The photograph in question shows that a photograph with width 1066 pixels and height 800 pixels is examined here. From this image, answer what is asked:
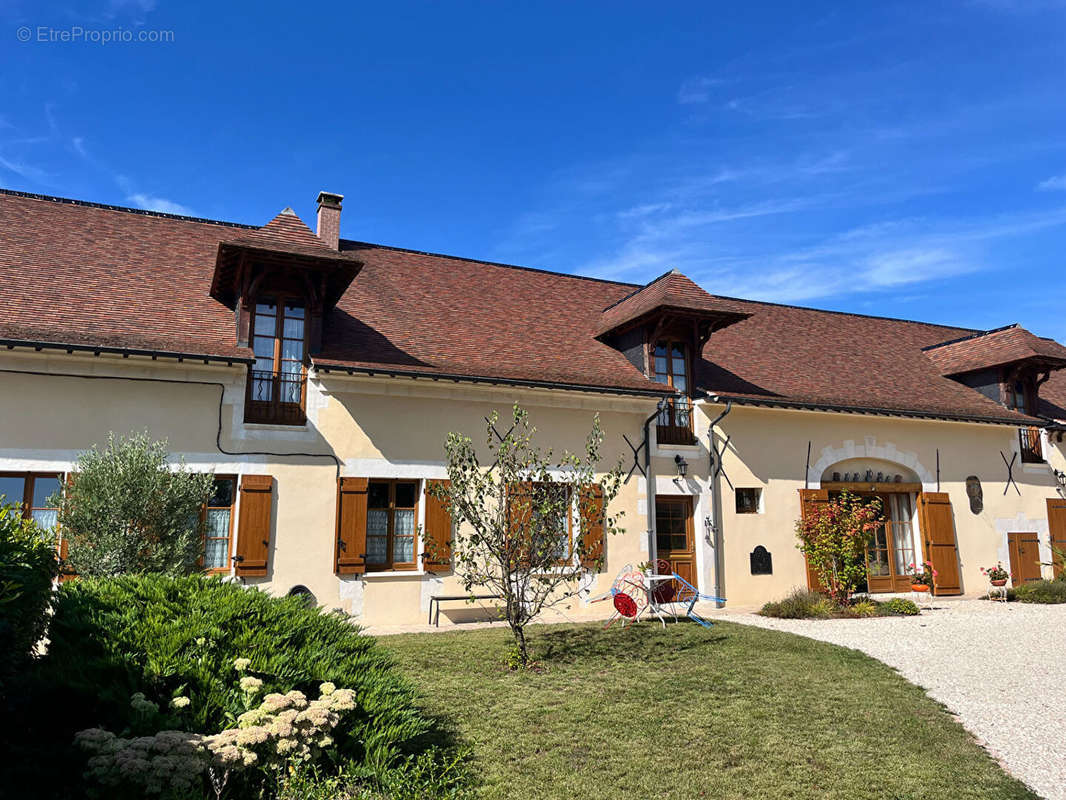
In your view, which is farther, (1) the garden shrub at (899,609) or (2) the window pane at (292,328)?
Result: (1) the garden shrub at (899,609)

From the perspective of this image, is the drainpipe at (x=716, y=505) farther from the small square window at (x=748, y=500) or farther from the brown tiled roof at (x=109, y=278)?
the brown tiled roof at (x=109, y=278)

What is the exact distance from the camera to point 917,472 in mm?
15055

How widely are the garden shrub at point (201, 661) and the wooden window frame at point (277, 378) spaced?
17.8 ft

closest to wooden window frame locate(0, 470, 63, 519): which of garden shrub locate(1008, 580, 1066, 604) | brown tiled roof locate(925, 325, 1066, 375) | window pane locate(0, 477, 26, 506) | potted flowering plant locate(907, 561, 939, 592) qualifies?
window pane locate(0, 477, 26, 506)

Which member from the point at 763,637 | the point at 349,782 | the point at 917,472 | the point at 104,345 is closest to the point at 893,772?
the point at 349,782

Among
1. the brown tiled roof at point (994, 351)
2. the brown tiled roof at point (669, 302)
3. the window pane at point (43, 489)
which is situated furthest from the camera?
the brown tiled roof at point (994, 351)

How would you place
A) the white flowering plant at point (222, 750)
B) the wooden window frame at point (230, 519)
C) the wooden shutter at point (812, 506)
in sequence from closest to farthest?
1. the white flowering plant at point (222, 750)
2. the wooden window frame at point (230, 519)
3. the wooden shutter at point (812, 506)

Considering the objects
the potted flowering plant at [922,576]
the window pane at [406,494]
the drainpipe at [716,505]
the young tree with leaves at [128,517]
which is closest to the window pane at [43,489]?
the young tree with leaves at [128,517]

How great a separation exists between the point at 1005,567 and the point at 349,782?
16.2 m

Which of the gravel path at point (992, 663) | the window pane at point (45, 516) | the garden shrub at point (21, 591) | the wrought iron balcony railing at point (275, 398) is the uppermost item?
the wrought iron balcony railing at point (275, 398)

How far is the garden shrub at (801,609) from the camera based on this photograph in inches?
454

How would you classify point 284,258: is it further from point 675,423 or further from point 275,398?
point 675,423

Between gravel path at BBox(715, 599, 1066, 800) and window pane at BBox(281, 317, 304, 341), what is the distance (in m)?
7.99

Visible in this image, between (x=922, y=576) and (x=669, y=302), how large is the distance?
769 cm
